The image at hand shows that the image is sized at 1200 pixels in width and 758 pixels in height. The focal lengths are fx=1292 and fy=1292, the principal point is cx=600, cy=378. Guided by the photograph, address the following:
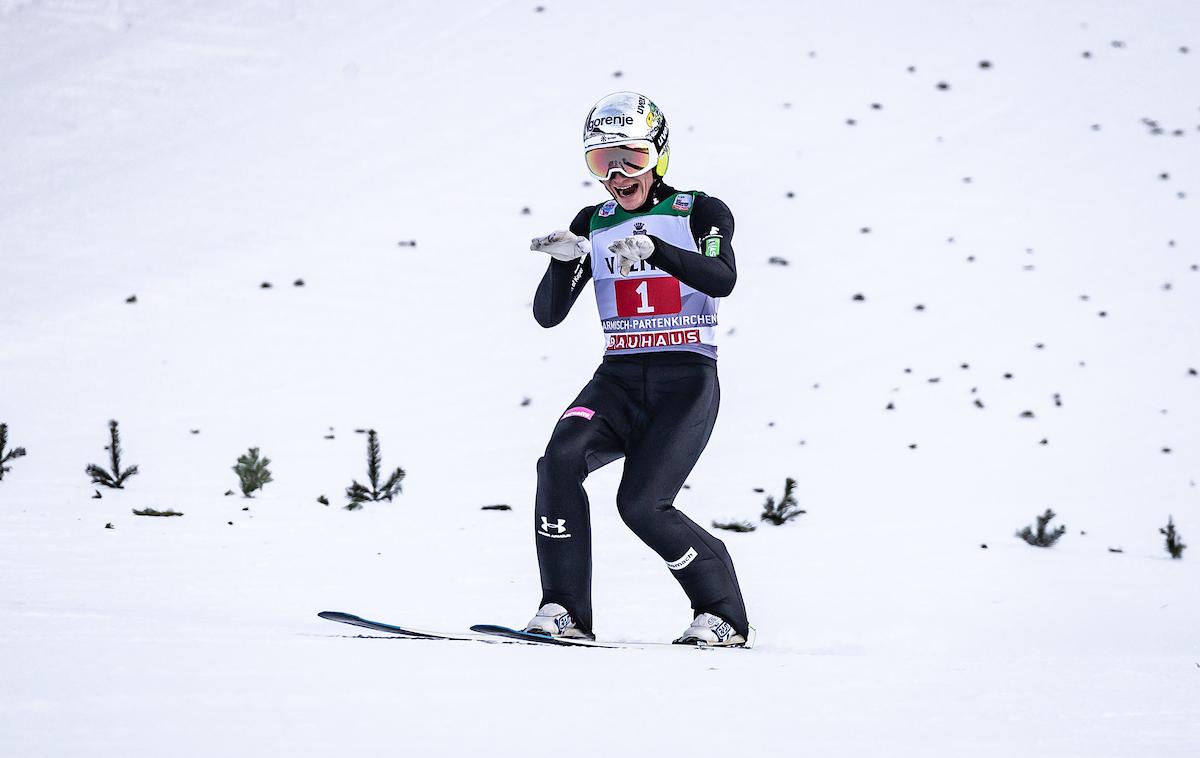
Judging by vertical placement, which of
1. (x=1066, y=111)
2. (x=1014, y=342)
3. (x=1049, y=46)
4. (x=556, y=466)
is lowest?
(x=556, y=466)

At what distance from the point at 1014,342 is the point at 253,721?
11.1 metres

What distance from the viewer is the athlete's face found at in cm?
489

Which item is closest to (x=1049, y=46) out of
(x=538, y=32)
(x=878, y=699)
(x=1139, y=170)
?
(x=1139, y=170)

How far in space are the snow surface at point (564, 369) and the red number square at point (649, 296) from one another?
126cm

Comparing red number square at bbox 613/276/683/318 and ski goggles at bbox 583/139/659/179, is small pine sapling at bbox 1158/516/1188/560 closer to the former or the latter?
red number square at bbox 613/276/683/318

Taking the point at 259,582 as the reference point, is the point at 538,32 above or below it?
above

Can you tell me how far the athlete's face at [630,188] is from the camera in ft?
16.0

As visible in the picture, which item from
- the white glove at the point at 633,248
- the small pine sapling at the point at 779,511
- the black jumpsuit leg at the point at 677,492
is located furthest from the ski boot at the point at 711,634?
the small pine sapling at the point at 779,511

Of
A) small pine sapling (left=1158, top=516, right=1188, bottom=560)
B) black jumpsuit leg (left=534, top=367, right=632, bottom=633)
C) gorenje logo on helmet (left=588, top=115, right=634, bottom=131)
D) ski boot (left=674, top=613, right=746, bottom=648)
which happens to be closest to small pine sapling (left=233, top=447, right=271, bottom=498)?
black jumpsuit leg (left=534, top=367, right=632, bottom=633)

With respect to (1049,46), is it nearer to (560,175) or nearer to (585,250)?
(560,175)

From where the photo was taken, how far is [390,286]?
45.6ft

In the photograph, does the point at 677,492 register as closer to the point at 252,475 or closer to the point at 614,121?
the point at 614,121

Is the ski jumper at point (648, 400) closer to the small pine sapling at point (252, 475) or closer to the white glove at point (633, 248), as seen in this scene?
the white glove at point (633, 248)

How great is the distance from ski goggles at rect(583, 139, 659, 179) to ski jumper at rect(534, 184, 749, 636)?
6.6 inches
